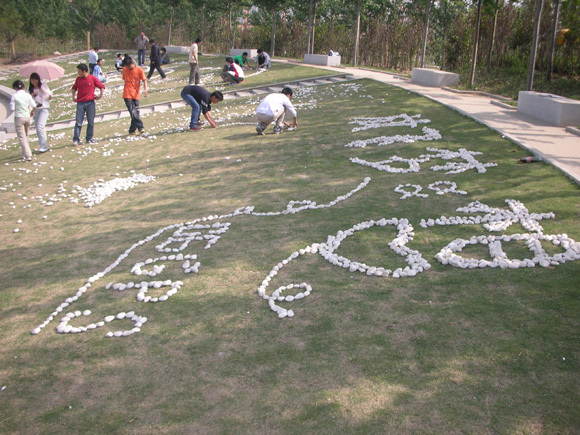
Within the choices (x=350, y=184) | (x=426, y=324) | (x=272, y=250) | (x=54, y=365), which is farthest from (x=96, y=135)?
(x=426, y=324)

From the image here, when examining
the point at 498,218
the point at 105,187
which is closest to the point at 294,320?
the point at 498,218

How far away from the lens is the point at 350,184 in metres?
7.92

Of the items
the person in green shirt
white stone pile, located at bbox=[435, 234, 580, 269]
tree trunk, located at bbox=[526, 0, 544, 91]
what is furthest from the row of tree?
white stone pile, located at bbox=[435, 234, 580, 269]

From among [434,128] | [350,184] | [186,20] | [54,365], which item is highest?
[186,20]

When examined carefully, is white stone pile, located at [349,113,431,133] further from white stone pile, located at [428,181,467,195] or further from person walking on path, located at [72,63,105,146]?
person walking on path, located at [72,63,105,146]

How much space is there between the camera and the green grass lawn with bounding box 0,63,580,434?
11.0 feet

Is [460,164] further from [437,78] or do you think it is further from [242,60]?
[242,60]

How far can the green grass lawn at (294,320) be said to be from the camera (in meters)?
3.35

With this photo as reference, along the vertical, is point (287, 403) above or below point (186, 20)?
below

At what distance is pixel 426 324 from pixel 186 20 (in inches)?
1984

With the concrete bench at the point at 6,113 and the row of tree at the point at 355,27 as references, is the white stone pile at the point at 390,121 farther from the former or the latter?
the concrete bench at the point at 6,113

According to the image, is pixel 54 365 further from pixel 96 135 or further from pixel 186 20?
pixel 186 20

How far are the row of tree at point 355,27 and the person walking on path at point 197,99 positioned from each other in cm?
879

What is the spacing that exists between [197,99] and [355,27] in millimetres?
21516
